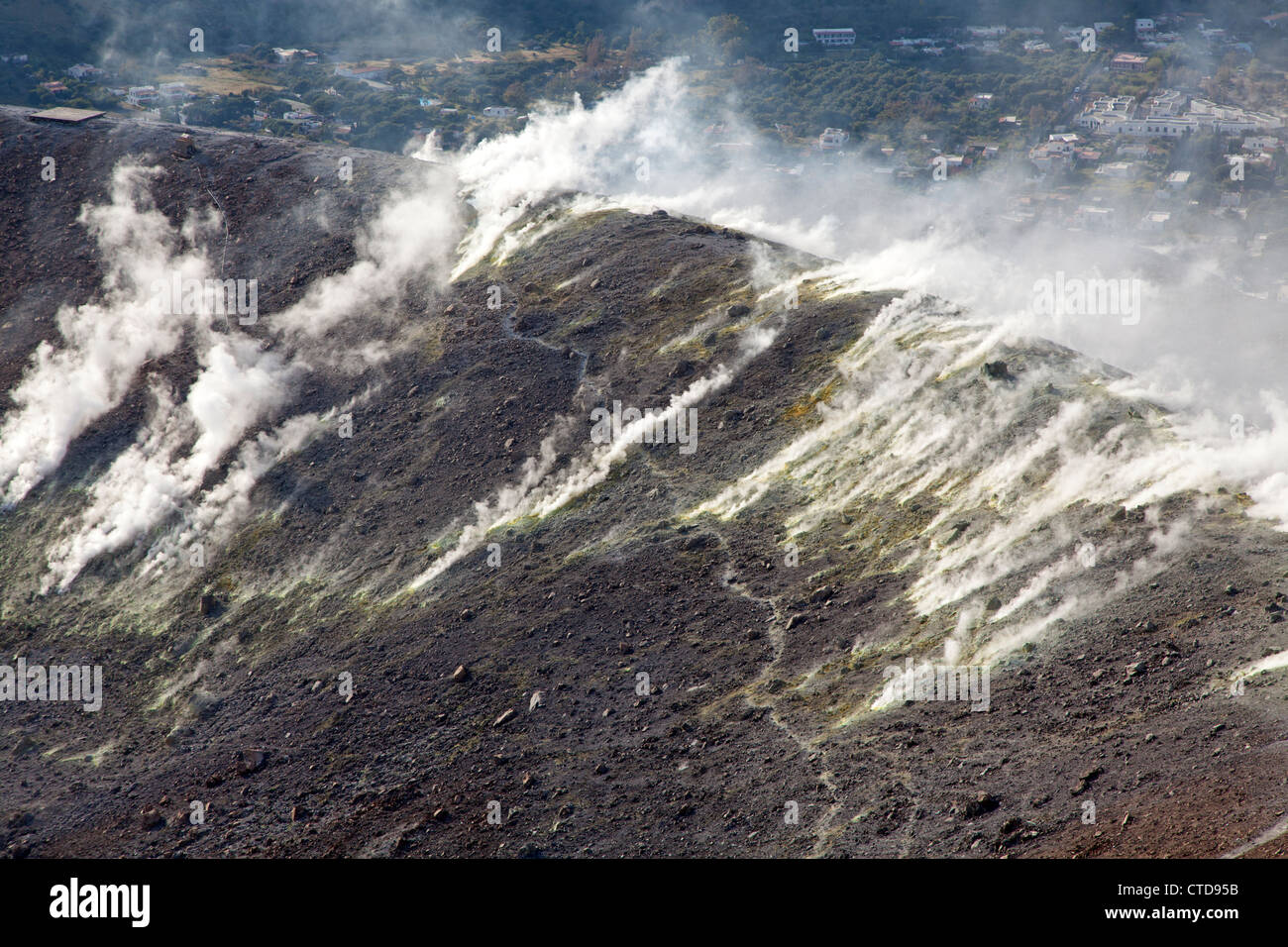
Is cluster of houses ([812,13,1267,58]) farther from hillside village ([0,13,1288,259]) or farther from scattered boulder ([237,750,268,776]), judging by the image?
scattered boulder ([237,750,268,776])

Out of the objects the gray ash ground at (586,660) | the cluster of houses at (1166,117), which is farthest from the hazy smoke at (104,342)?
the cluster of houses at (1166,117)

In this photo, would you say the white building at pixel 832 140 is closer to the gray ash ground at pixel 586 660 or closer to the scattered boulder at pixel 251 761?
the gray ash ground at pixel 586 660

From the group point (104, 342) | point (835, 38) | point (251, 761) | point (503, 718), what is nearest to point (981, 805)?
point (503, 718)

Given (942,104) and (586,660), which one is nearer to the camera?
(586,660)

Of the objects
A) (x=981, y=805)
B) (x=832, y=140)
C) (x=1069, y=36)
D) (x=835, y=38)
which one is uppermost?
(x=1069, y=36)

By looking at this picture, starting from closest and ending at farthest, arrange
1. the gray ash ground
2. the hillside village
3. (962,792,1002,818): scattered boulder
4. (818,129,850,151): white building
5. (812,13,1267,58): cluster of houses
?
(962,792,1002,818): scattered boulder
the gray ash ground
the hillside village
(818,129,850,151): white building
(812,13,1267,58): cluster of houses

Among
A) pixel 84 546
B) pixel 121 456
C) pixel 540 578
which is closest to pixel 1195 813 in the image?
pixel 540 578

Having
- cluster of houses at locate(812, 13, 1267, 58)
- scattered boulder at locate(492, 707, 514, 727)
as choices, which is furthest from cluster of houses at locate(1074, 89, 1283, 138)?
scattered boulder at locate(492, 707, 514, 727)

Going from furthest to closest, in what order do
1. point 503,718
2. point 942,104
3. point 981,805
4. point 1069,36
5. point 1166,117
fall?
1. point 1069,36
2. point 942,104
3. point 1166,117
4. point 503,718
5. point 981,805

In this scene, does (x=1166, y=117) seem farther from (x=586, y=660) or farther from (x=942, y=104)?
(x=586, y=660)

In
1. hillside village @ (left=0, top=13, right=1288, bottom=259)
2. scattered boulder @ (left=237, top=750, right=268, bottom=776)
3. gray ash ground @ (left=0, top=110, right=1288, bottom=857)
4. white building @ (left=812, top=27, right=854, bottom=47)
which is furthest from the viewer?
white building @ (left=812, top=27, right=854, bottom=47)

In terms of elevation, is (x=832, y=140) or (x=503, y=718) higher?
(x=832, y=140)
